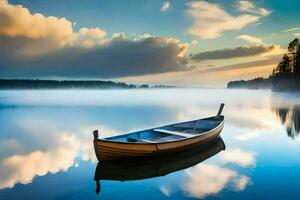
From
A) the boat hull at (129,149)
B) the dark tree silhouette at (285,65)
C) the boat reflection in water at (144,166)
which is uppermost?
the dark tree silhouette at (285,65)

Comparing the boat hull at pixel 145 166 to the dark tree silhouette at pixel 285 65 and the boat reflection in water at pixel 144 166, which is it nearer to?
the boat reflection in water at pixel 144 166

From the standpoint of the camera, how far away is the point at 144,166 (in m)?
12.0

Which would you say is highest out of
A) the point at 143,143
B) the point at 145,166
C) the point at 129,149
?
the point at 143,143

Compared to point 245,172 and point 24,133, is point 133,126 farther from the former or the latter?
point 245,172

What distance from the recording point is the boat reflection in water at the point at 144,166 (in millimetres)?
10984

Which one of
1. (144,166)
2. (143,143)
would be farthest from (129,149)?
(144,166)

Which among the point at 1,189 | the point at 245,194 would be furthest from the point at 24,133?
the point at 245,194

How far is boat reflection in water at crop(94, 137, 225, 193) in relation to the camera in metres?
11.0

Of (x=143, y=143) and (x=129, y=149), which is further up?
(x=143, y=143)

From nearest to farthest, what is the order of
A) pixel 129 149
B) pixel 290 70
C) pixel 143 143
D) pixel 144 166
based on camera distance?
pixel 129 149 < pixel 143 143 < pixel 144 166 < pixel 290 70

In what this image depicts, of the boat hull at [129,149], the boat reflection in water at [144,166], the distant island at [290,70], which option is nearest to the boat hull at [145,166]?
the boat reflection in water at [144,166]

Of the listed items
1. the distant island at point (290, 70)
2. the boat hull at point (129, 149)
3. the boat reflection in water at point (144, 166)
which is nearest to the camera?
the boat reflection in water at point (144, 166)

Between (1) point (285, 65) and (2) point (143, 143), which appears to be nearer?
(2) point (143, 143)

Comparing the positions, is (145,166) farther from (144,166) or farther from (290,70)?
(290,70)
